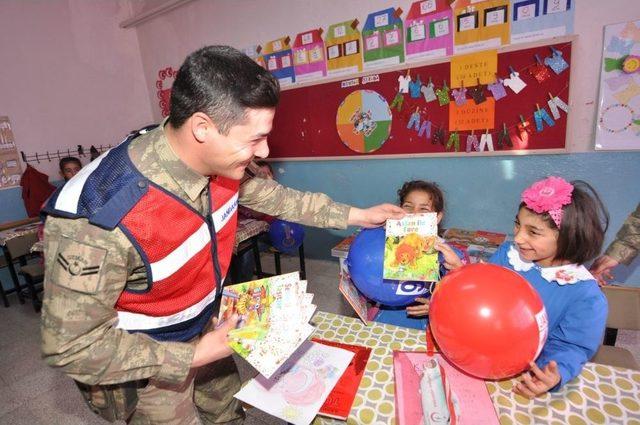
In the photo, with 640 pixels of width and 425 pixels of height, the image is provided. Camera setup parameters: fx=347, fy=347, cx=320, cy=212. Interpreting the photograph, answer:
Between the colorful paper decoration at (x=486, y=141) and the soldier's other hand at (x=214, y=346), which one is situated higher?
the colorful paper decoration at (x=486, y=141)

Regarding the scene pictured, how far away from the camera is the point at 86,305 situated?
92cm

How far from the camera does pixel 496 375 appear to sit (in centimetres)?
101

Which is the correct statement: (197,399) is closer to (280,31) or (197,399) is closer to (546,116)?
(546,116)

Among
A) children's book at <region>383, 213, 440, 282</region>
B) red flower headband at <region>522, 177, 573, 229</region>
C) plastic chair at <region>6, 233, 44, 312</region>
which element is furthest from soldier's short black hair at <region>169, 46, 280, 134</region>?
plastic chair at <region>6, 233, 44, 312</region>

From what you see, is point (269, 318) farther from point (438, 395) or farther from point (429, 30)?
point (429, 30)

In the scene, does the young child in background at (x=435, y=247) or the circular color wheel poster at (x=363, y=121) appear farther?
the circular color wheel poster at (x=363, y=121)

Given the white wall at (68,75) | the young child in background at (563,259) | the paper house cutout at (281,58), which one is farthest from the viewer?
the white wall at (68,75)

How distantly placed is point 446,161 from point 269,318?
Result: 2.61 m

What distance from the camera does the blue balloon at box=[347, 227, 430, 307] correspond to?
1463 millimetres

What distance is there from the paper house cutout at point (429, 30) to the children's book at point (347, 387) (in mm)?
2666

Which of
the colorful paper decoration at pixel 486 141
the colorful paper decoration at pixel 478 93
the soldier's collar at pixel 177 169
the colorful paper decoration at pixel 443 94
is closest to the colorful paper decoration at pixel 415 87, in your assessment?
the colorful paper decoration at pixel 443 94

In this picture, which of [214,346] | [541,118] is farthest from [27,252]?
[541,118]

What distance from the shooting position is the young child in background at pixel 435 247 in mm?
1446

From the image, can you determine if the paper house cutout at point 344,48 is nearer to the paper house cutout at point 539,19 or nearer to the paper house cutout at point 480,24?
the paper house cutout at point 480,24
